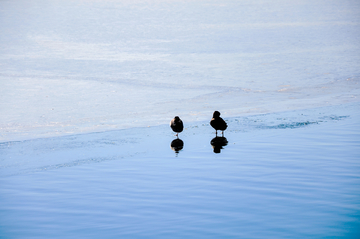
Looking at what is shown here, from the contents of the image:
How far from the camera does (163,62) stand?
1579 centimetres

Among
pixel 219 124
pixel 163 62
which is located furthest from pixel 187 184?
pixel 163 62

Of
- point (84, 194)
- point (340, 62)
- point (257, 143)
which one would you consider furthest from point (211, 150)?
point (340, 62)

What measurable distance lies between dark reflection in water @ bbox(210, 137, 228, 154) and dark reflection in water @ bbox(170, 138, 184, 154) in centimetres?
56

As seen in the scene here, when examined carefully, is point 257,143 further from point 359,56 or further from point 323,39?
point 323,39

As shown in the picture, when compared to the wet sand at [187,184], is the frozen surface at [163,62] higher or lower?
higher

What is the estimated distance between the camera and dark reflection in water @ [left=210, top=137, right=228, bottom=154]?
25.3 feet

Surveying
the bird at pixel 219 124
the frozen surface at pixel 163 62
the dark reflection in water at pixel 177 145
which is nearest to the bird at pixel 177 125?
the dark reflection in water at pixel 177 145

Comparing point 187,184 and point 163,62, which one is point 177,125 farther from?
point 163,62

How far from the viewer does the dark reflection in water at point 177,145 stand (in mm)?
7793

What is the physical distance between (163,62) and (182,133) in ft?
24.0

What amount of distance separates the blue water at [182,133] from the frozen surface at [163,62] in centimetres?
8

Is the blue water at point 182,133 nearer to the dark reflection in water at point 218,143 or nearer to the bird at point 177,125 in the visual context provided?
the dark reflection in water at point 218,143

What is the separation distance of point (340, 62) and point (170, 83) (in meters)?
6.32

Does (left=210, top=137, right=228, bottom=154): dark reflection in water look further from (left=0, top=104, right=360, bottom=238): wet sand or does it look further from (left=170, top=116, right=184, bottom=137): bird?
(left=170, top=116, right=184, bottom=137): bird
